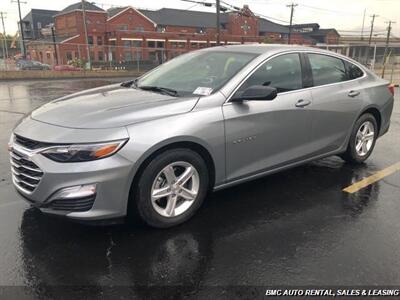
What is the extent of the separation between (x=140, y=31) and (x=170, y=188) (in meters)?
66.7

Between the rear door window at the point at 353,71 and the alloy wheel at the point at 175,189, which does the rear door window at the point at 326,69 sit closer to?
the rear door window at the point at 353,71

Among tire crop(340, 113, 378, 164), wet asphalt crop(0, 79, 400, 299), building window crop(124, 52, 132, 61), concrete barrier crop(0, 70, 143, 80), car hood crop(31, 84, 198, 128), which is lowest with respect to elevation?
concrete barrier crop(0, 70, 143, 80)

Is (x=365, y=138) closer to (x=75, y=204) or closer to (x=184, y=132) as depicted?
(x=184, y=132)

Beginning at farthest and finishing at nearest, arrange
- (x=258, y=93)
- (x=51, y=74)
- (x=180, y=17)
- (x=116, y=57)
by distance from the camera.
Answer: (x=180, y=17)
(x=116, y=57)
(x=51, y=74)
(x=258, y=93)

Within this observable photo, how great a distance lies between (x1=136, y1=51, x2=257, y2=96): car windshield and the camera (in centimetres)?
403

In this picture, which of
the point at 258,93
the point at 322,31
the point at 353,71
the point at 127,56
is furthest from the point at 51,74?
the point at 322,31

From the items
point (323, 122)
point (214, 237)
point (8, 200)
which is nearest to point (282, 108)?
point (323, 122)

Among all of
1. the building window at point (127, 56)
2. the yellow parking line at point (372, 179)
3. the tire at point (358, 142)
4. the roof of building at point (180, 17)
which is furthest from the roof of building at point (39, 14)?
the yellow parking line at point (372, 179)

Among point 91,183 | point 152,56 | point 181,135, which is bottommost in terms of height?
point 152,56

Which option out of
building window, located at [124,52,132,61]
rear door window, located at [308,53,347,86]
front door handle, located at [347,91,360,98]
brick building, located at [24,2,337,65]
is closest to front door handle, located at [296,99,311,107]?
rear door window, located at [308,53,347,86]

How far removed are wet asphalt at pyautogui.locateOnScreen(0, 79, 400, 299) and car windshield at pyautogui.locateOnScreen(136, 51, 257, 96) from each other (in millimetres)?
1225

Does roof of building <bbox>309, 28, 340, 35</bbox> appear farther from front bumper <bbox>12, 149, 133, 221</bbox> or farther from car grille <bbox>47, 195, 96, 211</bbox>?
car grille <bbox>47, 195, 96, 211</bbox>

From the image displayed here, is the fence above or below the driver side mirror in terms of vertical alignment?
below

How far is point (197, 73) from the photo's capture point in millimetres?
4352
